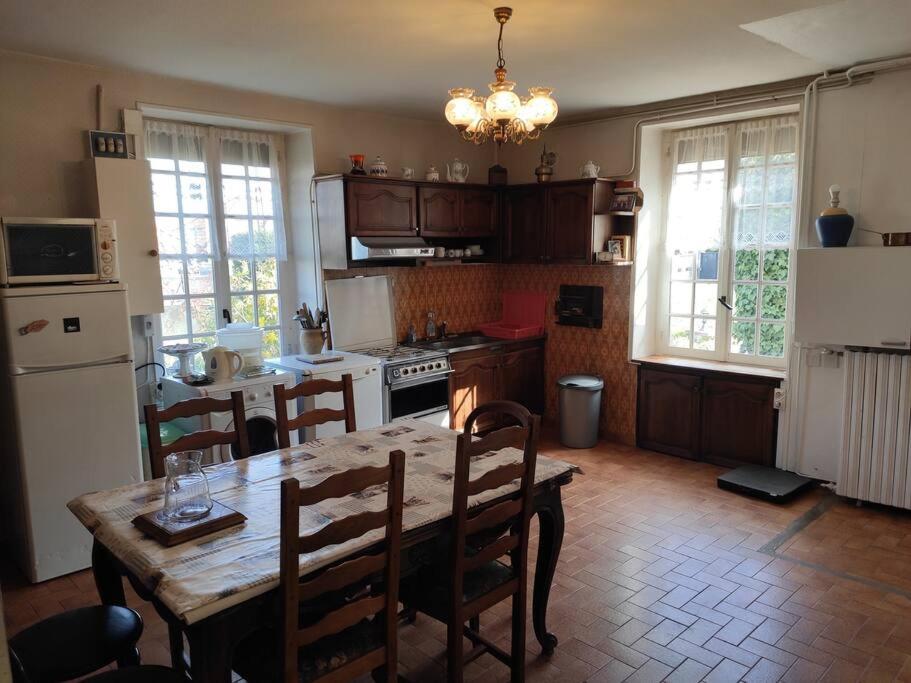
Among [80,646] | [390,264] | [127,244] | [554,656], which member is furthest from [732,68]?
[80,646]

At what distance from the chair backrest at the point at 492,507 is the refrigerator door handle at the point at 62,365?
2.07 m

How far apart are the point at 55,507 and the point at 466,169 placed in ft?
12.6

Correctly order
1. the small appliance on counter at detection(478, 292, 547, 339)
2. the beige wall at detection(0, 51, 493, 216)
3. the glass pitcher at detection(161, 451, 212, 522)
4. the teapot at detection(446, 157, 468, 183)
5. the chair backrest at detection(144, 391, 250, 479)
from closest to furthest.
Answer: the glass pitcher at detection(161, 451, 212, 522), the chair backrest at detection(144, 391, 250, 479), the beige wall at detection(0, 51, 493, 216), the teapot at detection(446, 157, 468, 183), the small appliance on counter at detection(478, 292, 547, 339)

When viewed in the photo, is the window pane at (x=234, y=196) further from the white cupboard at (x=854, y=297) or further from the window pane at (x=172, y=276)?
the white cupboard at (x=854, y=297)

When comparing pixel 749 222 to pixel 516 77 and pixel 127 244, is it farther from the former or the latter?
pixel 127 244

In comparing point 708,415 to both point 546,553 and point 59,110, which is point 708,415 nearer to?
point 546,553

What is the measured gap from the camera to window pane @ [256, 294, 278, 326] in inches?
195

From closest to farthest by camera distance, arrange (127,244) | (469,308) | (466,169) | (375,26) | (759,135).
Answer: (375,26) → (127,244) → (759,135) → (466,169) → (469,308)

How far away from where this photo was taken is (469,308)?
6137 millimetres

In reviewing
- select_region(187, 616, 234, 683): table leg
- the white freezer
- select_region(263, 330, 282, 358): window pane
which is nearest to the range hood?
select_region(263, 330, 282, 358): window pane

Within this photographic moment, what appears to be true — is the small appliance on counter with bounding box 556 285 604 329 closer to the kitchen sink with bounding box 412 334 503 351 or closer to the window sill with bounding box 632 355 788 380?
the window sill with bounding box 632 355 788 380

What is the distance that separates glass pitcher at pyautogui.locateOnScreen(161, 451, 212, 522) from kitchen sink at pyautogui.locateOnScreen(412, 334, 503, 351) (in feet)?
10.5

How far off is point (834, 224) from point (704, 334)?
1.46 metres

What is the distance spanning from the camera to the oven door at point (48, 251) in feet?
10.4
